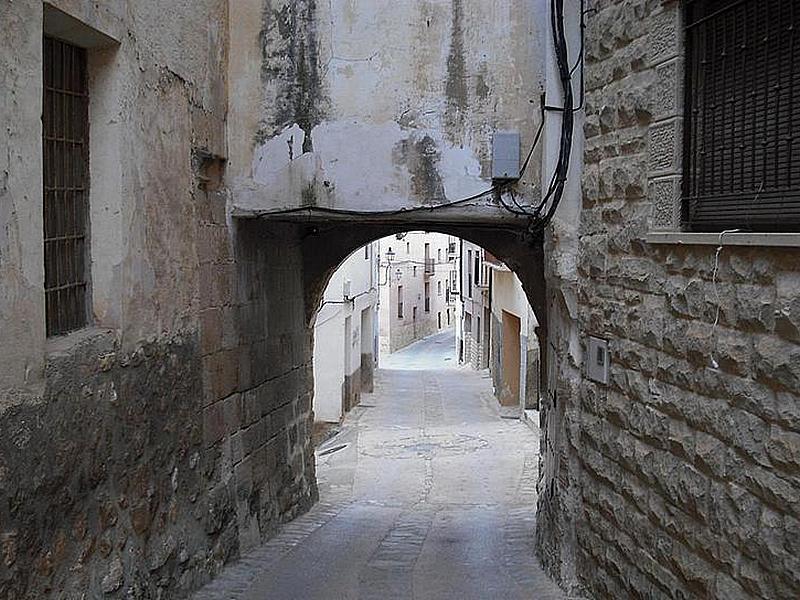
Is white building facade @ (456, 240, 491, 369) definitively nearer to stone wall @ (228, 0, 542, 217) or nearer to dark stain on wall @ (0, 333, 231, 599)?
stone wall @ (228, 0, 542, 217)

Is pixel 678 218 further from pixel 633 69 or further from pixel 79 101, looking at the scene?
pixel 79 101

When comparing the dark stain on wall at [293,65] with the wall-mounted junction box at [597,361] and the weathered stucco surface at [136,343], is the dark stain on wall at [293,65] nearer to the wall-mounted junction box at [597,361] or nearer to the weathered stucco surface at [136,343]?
the weathered stucco surface at [136,343]

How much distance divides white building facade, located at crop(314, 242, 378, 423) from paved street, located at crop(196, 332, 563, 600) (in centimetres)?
55

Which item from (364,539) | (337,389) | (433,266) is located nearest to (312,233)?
(364,539)

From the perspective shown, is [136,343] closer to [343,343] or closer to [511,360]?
[343,343]

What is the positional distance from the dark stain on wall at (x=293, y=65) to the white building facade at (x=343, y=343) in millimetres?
8739

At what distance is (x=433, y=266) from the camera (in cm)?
4869

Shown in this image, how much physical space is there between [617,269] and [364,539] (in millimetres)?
4083

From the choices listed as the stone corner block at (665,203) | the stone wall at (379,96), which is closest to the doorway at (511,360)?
the stone wall at (379,96)

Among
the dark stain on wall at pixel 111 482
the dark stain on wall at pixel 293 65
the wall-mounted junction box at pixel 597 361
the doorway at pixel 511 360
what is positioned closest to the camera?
the dark stain on wall at pixel 111 482

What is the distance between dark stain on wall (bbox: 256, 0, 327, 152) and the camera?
6.48 metres

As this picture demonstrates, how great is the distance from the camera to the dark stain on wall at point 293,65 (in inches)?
255

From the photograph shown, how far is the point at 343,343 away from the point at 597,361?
43.4 ft

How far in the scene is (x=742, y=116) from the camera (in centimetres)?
394
